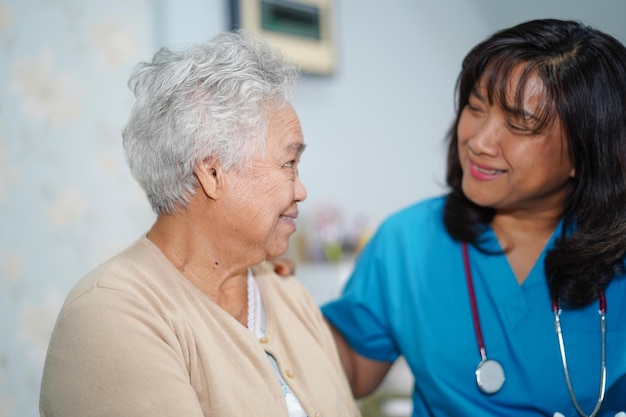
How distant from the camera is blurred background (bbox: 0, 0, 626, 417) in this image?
196 centimetres

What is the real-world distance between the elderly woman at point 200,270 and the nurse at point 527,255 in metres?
A: 0.30

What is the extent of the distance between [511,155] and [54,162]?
4.42 ft

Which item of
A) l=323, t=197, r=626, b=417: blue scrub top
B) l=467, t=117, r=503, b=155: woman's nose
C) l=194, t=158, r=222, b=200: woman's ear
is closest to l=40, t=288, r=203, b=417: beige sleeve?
l=194, t=158, r=222, b=200: woman's ear

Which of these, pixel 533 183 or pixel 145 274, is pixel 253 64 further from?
pixel 533 183

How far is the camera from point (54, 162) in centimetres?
205

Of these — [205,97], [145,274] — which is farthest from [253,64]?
[145,274]

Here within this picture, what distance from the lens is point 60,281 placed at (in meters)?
2.08

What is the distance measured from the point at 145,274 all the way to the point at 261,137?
30 centimetres

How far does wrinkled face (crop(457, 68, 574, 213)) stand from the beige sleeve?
0.75m

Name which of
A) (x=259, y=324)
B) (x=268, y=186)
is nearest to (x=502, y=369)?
(x=259, y=324)

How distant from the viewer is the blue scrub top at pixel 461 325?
54.8 inches

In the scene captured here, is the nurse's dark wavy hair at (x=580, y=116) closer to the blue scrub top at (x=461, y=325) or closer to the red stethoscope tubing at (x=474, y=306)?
the blue scrub top at (x=461, y=325)

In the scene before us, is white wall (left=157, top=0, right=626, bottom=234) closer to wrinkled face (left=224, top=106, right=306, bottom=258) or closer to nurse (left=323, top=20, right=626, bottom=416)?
nurse (left=323, top=20, right=626, bottom=416)

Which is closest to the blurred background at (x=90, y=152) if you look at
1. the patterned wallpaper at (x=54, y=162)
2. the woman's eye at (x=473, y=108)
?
the patterned wallpaper at (x=54, y=162)
